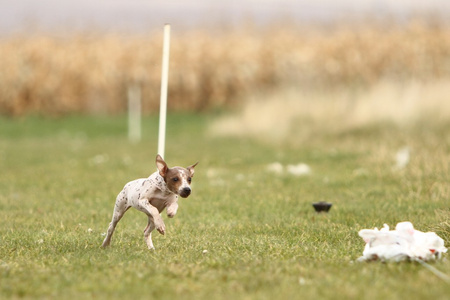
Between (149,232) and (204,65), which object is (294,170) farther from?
(204,65)

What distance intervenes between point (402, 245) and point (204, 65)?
26.6 m

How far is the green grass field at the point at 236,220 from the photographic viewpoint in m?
5.04

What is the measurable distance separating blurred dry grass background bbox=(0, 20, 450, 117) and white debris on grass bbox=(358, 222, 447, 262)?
912 inches

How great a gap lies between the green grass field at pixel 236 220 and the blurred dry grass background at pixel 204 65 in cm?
1155

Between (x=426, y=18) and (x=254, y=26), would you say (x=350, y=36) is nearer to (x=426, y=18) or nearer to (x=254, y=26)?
(x=426, y=18)

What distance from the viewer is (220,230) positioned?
768 centimetres

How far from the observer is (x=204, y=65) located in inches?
1252

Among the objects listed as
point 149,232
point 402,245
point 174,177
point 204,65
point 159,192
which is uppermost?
point 174,177

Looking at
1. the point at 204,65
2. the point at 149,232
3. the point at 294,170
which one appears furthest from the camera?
the point at 204,65

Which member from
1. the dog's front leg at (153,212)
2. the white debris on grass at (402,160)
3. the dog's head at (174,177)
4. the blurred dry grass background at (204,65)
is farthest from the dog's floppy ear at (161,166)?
the blurred dry grass background at (204,65)

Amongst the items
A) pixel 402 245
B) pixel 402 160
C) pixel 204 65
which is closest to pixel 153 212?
pixel 402 245

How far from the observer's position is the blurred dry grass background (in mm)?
29531

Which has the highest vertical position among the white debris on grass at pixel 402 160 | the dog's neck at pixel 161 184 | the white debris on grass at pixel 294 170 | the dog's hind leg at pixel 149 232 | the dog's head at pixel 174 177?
the dog's head at pixel 174 177

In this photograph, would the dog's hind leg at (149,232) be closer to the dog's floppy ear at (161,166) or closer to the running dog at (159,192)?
the running dog at (159,192)
